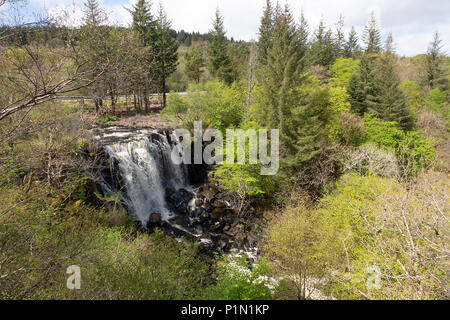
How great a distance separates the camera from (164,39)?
2567 centimetres

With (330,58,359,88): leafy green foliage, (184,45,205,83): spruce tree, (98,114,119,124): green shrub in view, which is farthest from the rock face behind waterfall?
(330,58,359,88): leafy green foliage

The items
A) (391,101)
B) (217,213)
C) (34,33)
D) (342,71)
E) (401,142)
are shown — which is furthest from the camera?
(342,71)

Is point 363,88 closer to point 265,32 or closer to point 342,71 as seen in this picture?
point 342,71

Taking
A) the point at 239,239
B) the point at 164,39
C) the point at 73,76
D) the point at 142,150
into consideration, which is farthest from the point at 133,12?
the point at 239,239

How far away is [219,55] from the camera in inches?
1076

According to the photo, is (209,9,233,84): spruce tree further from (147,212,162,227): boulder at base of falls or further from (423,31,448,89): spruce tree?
(423,31,448,89): spruce tree

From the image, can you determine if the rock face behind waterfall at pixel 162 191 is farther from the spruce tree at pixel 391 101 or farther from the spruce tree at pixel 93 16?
the spruce tree at pixel 391 101

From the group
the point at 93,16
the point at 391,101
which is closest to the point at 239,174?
the point at 93,16

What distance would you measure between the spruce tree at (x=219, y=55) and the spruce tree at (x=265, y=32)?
14.1ft

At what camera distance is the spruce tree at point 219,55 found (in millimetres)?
27047

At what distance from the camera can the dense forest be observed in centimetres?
481

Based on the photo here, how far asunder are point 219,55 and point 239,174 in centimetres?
1962

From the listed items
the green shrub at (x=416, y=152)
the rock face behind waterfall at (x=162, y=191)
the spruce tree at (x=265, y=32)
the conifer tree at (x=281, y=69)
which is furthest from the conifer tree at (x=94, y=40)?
the spruce tree at (x=265, y=32)
